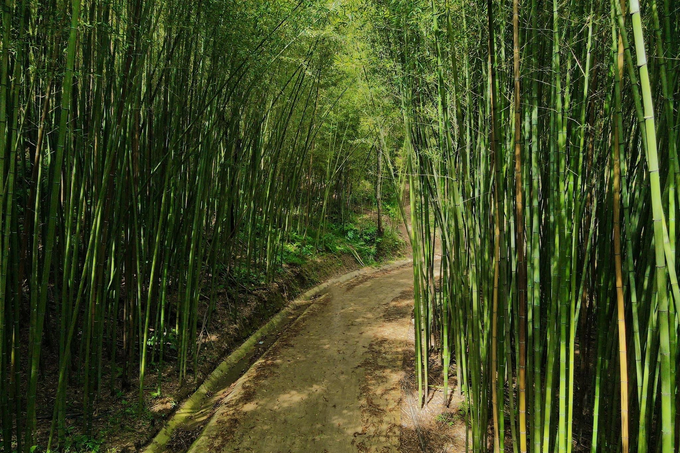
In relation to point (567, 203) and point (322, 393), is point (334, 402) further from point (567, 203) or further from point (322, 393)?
point (567, 203)

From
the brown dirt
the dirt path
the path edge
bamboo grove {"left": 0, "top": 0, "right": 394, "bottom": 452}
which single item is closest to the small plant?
the dirt path

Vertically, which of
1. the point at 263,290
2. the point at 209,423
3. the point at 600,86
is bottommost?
the point at 209,423

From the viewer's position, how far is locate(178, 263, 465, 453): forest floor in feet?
8.30

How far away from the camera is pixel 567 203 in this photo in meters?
1.54

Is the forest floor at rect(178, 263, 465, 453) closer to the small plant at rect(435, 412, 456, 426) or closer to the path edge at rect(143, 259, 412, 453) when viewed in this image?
the small plant at rect(435, 412, 456, 426)

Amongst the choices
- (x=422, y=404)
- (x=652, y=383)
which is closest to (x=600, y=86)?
(x=652, y=383)

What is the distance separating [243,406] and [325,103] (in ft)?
19.2

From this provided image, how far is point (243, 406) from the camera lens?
2895mm

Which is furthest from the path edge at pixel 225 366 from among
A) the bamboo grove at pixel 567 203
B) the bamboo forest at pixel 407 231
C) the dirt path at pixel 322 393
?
the bamboo grove at pixel 567 203

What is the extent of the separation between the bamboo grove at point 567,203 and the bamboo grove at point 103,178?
62.1 inches

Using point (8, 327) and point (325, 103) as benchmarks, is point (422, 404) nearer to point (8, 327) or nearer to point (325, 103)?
point (8, 327)

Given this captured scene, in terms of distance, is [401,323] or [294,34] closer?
[294,34]

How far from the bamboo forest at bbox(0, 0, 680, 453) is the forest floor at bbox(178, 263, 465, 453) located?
0.02 m

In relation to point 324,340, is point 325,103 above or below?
above
